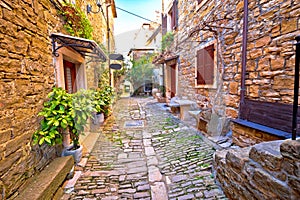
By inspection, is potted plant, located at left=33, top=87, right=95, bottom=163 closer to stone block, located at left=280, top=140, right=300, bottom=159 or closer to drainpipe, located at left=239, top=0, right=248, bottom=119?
stone block, located at left=280, top=140, right=300, bottom=159

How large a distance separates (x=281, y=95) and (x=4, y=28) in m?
3.57

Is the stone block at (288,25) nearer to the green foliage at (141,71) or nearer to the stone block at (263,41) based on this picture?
the stone block at (263,41)

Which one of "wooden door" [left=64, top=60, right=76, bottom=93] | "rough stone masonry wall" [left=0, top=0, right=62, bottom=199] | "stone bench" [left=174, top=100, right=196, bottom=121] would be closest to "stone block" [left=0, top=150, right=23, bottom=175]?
"rough stone masonry wall" [left=0, top=0, right=62, bottom=199]

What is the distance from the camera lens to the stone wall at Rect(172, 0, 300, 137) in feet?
7.77

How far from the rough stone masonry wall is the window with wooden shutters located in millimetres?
3616

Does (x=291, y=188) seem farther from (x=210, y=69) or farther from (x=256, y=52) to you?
(x=210, y=69)

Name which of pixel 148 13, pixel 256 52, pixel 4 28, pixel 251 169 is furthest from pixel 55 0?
pixel 148 13

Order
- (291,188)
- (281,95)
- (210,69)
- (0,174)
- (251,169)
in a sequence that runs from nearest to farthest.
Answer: (291,188)
(0,174)
(251,169)
(281,95)
(210,69)

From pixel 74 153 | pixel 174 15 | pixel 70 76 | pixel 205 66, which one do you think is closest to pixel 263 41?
pixel 205 66

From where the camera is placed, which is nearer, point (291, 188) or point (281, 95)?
point (291, 188)

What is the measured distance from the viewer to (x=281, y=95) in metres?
2.47

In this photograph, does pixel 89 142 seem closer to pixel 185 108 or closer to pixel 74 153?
pixel 74 153

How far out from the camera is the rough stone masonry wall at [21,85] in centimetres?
172

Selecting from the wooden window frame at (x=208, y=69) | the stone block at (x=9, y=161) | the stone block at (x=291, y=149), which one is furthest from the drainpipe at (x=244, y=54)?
the stone block at (x=9, y=161)
